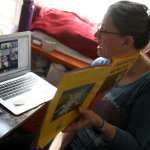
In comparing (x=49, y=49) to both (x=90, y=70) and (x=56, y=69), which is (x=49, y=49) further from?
(x=90, y=70)

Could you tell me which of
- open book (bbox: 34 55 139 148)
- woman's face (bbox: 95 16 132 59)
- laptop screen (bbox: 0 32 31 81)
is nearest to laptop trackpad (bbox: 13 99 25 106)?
laptop screen (bbox: 0 32 31 81)

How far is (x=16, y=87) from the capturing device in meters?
1.35

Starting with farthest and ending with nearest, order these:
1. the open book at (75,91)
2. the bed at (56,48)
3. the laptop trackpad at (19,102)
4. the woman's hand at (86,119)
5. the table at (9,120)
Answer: the bed at (56,48) → the laptop trackpad at (19,102) → the table at (9,120) → the woman's hand at (86,119) → the open book at (75,91)

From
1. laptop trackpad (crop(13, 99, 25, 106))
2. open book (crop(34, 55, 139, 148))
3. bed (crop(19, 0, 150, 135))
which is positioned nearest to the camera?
open book (crop(34, 55, 139, 148))

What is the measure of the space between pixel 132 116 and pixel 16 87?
0.55 meters

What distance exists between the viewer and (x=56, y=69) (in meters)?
1.66

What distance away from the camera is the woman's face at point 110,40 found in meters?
1.11

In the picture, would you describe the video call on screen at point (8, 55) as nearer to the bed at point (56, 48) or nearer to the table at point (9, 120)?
the table at point (9, 120)

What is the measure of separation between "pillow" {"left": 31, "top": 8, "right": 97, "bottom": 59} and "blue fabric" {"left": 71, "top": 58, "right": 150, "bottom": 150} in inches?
22.0

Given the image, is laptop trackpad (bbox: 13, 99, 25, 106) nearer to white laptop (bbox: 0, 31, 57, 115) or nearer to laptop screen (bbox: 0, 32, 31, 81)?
white laptop (bbox: 0, 31, 57, 115)

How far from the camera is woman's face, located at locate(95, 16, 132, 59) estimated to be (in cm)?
111

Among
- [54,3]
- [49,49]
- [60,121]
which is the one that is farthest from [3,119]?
[54,3]

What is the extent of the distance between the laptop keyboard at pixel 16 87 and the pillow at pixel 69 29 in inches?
14.9

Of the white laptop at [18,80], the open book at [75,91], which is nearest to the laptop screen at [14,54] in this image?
the white laptop at [18,80]
